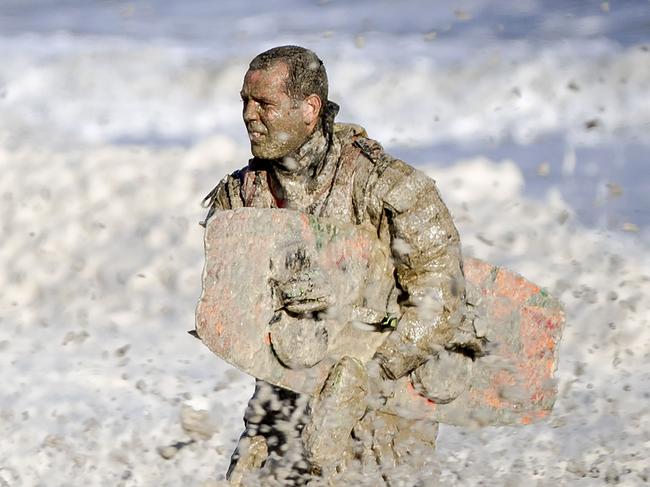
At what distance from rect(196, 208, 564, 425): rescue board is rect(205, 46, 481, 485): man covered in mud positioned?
0.04 meters

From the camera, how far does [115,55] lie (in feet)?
34.0

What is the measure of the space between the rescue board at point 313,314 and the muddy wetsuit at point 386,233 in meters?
0.06

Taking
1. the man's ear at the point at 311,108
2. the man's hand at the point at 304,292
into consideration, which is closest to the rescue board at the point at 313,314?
the man's hand at the point at 304,292

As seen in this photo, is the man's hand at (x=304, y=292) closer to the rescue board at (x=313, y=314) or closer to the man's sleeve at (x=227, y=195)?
the rescue board at (x=313, y=314)

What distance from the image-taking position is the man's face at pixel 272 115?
4039mm

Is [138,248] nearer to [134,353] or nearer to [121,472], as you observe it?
[134,353]

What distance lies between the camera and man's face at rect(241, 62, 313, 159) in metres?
4.04

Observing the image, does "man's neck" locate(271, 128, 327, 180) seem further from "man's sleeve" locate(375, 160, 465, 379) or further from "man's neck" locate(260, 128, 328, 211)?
"man's sleeve" locate(375, 160, 465, 379)

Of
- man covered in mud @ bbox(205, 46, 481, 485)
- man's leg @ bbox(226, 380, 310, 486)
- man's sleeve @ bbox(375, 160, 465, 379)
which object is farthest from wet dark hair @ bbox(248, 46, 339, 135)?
man's leg @ bbox(226, 380, 310, 486)

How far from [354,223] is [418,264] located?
21cm

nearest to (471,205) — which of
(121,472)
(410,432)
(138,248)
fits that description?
(138,248)

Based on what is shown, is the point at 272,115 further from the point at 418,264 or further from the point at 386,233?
the point at 418,264

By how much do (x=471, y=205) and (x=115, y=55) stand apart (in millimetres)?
3445

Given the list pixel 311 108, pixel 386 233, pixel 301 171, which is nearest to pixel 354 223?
pixel 386 233
